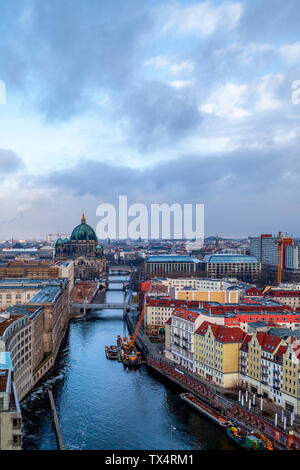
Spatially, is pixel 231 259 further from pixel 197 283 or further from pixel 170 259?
pixel 197 283

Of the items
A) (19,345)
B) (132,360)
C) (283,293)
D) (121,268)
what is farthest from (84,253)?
(19,345)

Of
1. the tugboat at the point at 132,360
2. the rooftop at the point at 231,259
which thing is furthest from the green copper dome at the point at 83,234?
the tugboat at the point at 132,360

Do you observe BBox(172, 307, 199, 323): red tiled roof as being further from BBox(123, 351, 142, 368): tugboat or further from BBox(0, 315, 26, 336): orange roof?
BBox(0, 315, 26, 336): orange roof

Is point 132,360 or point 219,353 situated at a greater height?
point 219,353

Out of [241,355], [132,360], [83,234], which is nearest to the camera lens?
[241,355]

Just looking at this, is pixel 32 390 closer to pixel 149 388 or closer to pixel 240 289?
pixel 149 388
